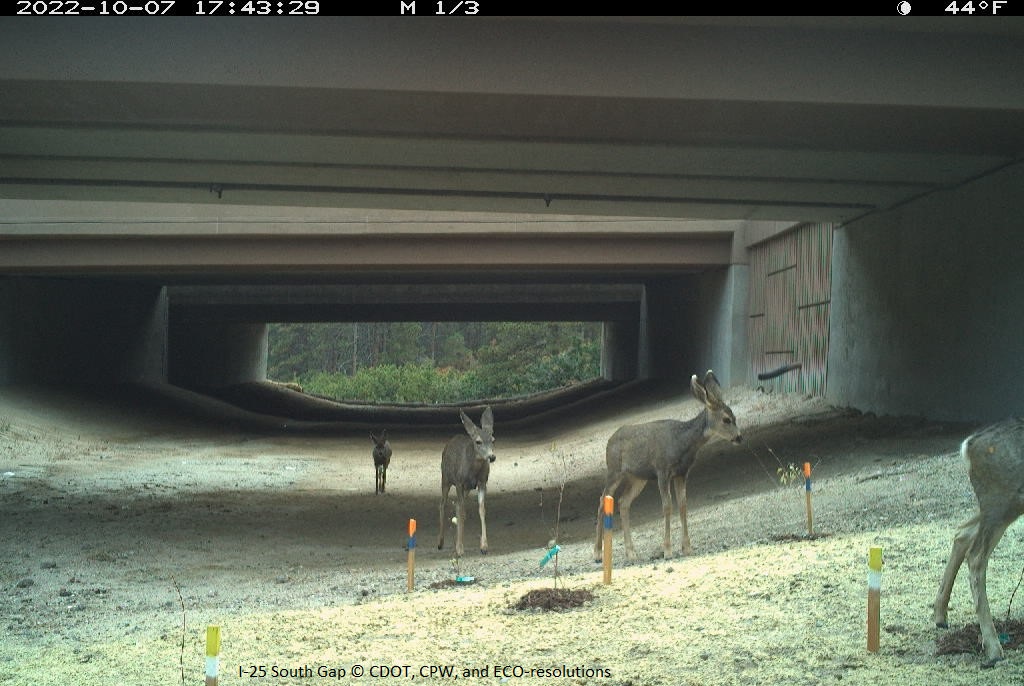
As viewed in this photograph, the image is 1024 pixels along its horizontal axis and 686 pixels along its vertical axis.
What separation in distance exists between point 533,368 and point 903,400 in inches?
2178

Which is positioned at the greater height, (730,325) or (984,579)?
(730,325)

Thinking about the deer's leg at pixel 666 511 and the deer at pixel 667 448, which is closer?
the deer's leg at pixel 666 511

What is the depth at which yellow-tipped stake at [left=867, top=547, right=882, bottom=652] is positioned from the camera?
20.5 ft

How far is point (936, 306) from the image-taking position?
17.2 metres

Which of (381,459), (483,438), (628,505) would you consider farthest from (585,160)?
(381,459)

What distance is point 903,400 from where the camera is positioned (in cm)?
1856

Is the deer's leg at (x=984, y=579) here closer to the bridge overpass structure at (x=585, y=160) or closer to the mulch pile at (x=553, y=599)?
the mulch pile at (x=553, y=599)

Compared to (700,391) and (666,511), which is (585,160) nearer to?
(700,391)

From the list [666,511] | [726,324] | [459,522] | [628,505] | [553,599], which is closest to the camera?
[553,599]

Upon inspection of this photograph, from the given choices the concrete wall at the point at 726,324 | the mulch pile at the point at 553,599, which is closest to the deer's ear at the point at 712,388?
the mulch pile at the point at 553,599

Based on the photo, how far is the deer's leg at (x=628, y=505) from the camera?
434 inches

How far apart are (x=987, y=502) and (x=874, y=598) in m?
0.92
